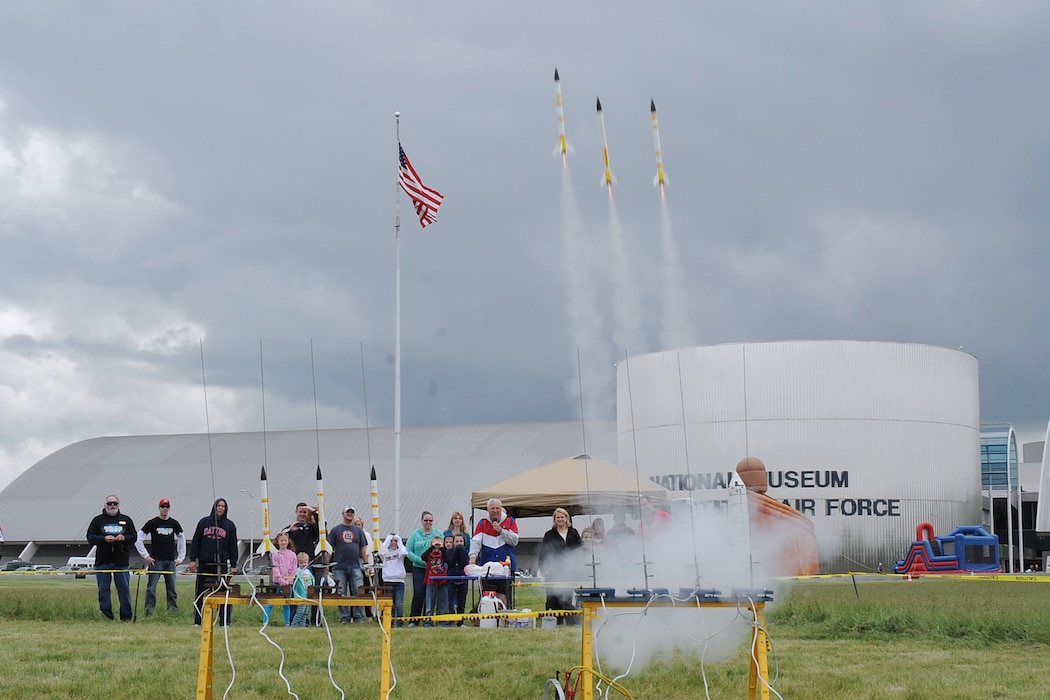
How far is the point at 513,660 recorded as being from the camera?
12.2 metres

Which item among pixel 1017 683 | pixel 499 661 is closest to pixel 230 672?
pixel 499 661

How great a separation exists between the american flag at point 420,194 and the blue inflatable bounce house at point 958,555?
2290 cm

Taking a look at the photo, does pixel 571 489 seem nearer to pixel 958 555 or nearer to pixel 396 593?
pixel 396 593

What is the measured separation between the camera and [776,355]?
1984 inches

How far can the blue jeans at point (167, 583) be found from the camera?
60.9 ft

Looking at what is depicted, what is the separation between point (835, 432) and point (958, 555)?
8594mm

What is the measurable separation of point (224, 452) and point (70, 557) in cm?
1044

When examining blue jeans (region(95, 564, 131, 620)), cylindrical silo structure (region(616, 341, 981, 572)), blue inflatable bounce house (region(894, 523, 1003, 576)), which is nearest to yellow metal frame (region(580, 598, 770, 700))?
blue jeans (region(95, 564, 131, 620))

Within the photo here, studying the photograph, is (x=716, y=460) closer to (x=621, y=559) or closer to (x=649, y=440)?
(x=649, y=440)

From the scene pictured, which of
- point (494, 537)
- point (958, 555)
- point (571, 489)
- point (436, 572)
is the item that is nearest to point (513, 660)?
point (494, 537)

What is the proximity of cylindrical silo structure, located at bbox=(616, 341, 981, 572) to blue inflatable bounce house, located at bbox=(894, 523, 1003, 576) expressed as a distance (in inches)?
222

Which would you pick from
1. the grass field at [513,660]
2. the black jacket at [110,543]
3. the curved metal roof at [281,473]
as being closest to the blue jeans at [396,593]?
the grass field at [513,660]

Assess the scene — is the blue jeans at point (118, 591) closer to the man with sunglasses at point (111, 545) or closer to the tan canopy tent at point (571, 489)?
the man with sunglasses at point (111, 545)

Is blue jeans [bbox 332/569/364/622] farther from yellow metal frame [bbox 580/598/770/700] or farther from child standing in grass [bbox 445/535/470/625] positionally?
yellow metal frame [bbox 580/598/770/700]
